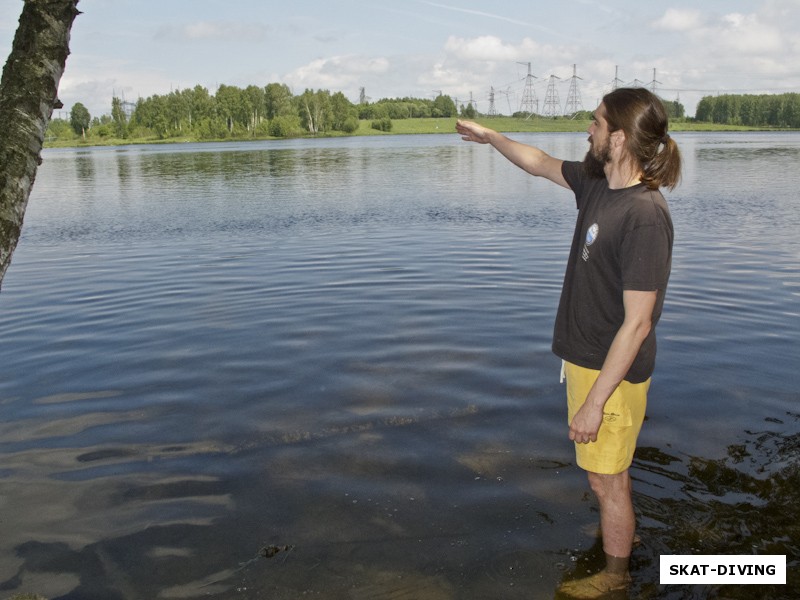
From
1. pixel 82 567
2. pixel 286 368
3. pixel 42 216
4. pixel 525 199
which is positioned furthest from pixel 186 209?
pixel 82 567

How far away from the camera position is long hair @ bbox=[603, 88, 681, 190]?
3.79 metres

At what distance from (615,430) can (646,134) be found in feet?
5.33

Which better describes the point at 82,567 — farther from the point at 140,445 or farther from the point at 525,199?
the point at 525,199

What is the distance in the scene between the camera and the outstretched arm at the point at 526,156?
15.9 feet

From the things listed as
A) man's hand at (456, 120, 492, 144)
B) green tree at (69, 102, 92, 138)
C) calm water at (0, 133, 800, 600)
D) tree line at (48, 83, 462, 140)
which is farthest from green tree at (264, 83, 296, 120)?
man's hand at (456, 120, 492, 144)

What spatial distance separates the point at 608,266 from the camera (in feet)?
12.8

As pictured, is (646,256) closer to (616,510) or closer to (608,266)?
(608,266)

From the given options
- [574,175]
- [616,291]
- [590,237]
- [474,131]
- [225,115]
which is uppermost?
[225,115]

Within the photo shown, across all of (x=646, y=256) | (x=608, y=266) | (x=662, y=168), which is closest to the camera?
(x=646, y=256)

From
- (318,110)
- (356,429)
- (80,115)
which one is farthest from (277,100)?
(356,429)

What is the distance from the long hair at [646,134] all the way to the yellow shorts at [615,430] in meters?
1.14

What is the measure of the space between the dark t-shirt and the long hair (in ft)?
0.36

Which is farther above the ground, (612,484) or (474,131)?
(474,131)

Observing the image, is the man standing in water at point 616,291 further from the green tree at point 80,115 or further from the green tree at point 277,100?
the green tree at point 80,115
